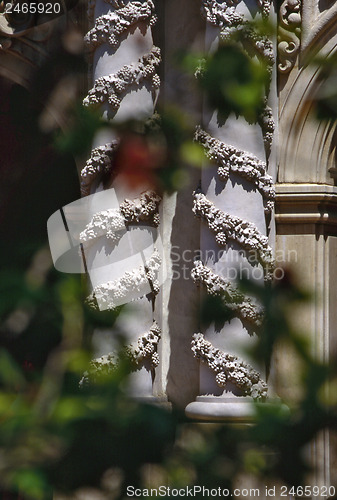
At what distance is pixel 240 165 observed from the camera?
14.2ft

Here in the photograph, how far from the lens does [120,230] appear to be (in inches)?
168

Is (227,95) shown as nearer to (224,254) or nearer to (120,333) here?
(120,333)

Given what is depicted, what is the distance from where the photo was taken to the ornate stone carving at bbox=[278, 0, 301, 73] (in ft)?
15.3

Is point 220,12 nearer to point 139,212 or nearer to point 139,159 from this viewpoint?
point 139,212

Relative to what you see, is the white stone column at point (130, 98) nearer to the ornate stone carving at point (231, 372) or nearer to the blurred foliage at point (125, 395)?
the ornate stone carving at point (231, 372)

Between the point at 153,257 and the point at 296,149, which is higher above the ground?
the point at 296,149

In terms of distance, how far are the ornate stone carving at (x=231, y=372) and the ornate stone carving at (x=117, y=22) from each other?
156 centimetres

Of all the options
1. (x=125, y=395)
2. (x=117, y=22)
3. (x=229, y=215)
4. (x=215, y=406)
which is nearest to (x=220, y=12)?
(x=117, y=22)

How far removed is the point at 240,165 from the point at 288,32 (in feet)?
2.90

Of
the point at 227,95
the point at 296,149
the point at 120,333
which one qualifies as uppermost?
the point at 296,149

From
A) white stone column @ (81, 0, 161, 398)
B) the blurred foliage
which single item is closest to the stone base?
white stone column @ (81, 0, 161, 398)

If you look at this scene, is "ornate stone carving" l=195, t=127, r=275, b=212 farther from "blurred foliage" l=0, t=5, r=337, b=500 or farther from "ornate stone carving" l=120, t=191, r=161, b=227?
"blurred foliage" l=0, t=5, r=337, b=500

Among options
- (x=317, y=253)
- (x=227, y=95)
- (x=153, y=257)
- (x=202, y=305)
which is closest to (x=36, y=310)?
(x=202, y=305)

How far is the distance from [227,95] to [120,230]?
301 cm
